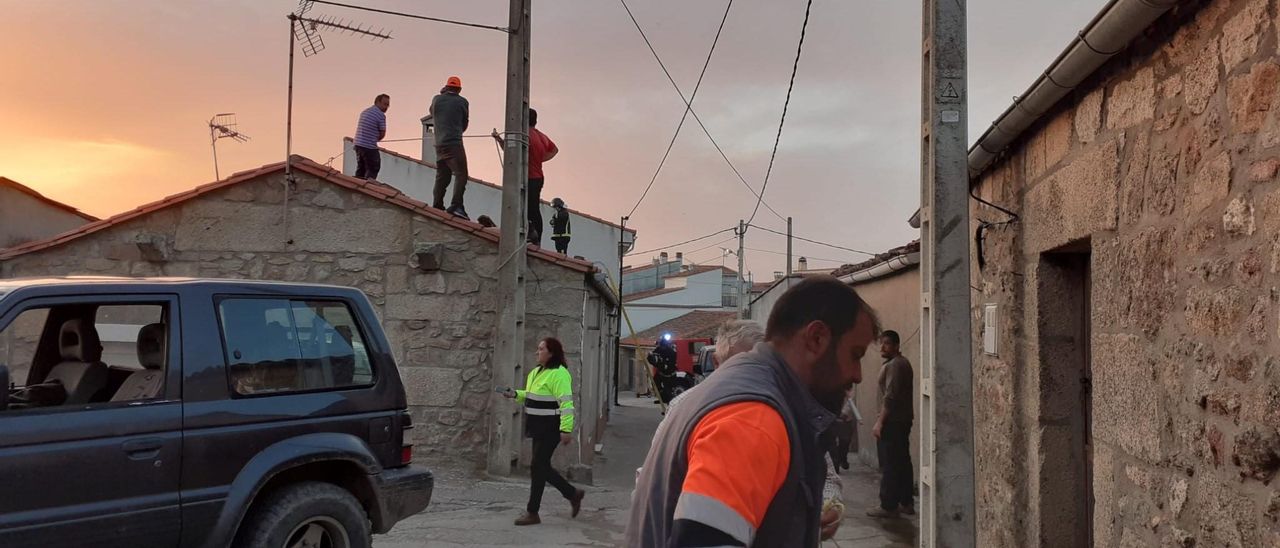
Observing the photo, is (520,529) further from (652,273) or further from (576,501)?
(652,273)

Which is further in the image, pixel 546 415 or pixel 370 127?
pixel 370 127

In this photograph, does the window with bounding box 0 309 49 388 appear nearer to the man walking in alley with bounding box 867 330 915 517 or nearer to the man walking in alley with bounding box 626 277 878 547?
the man walking in alley with bounding box 626 277 878 547

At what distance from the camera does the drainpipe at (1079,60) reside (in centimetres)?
374

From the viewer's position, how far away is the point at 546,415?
8109mm

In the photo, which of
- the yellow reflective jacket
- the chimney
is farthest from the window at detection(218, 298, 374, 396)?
the chimney

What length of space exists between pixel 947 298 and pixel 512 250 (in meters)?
6.16

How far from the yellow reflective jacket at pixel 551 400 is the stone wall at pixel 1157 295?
11.9ft

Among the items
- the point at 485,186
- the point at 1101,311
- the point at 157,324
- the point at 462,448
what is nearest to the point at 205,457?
the point at 157,324

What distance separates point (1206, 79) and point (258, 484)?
14.9ft

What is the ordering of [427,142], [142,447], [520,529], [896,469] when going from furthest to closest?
[427,142], [896,469], [520,529], [142,447]

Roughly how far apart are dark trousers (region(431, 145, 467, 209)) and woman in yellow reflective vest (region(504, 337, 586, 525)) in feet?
13.4

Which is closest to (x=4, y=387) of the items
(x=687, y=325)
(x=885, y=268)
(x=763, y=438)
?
(x=763, y=438)

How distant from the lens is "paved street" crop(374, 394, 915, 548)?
7.39 m

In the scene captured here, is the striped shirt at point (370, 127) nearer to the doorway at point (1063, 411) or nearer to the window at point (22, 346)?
the window at point (22, 346)
